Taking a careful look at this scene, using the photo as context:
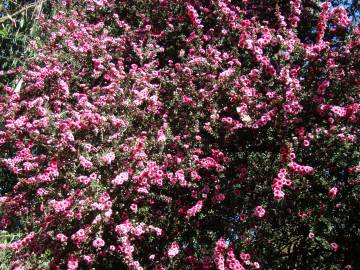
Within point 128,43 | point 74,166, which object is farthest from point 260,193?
point 128,43

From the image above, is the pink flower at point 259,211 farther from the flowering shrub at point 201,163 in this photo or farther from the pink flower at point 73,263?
the pink flower at point 73,263

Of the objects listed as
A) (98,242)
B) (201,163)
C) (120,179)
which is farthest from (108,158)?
(201,163)

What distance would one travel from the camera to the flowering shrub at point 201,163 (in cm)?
358

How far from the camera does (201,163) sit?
13.3 ft

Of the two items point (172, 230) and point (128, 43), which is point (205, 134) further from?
point (128, 43)

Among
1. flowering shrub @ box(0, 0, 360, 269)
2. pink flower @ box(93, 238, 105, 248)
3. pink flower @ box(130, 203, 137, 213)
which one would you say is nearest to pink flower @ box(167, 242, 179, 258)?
flowering shrub @ box(0, 0, 360, 269)

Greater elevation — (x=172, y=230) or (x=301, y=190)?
(x=301, y=190)

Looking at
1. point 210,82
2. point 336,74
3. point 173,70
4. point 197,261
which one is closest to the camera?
point 197,261

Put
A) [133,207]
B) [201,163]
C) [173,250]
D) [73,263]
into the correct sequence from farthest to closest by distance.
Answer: [201,163]
[133,207]
[173,250]
[73,263]

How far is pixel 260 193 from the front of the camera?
3906 mm

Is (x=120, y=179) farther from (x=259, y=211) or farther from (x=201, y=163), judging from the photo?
(x=259, y=211)

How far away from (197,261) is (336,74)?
8.23 feet

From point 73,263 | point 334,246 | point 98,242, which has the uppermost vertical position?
point 98,242

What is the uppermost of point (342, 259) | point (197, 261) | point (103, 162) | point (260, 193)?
point (103, 162)
